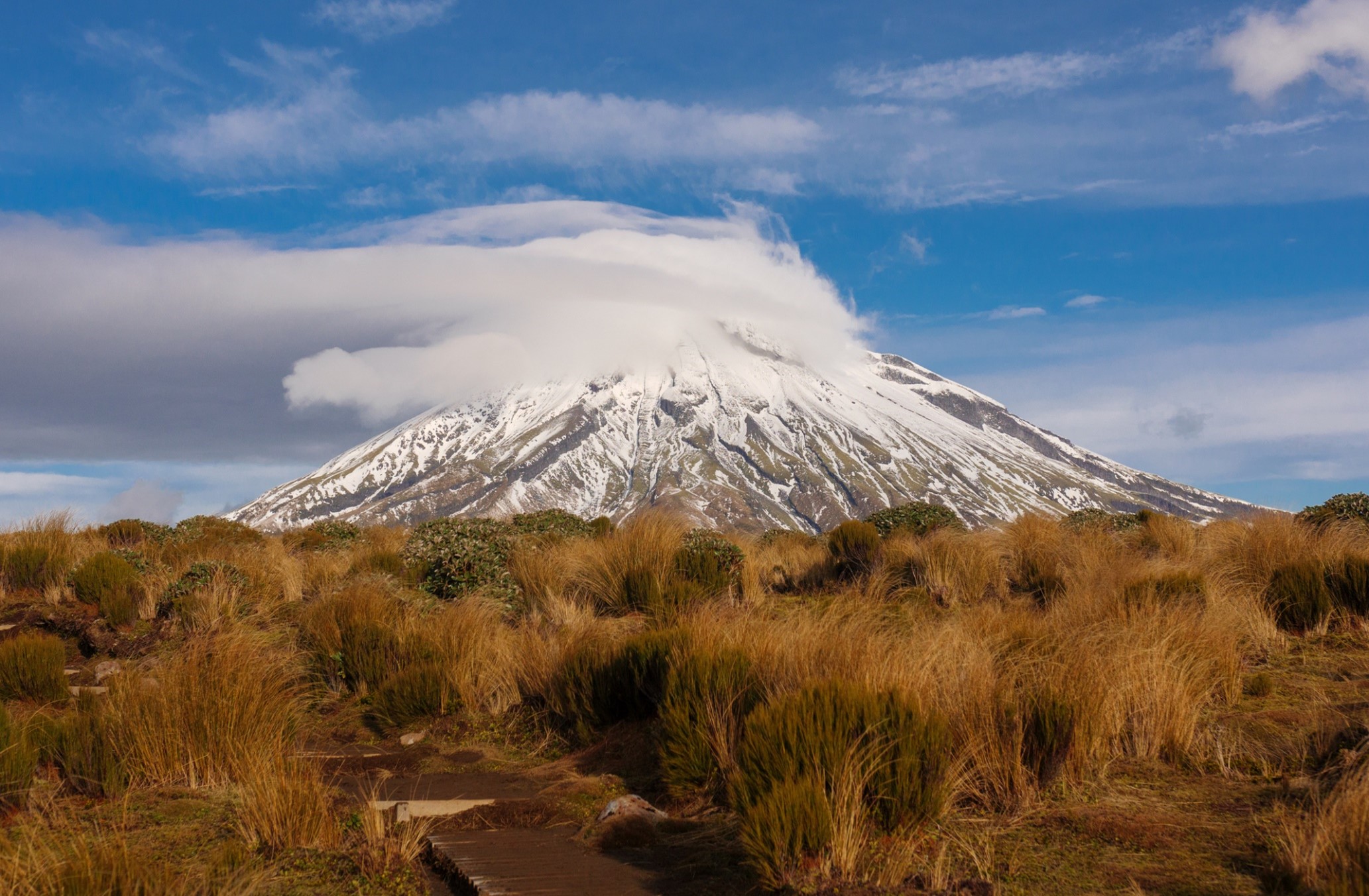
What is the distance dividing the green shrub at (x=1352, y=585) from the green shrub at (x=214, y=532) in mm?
18921

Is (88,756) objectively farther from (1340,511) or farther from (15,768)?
(1340,511)

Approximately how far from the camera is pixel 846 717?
5762 mm

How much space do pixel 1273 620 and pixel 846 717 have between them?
651 cm

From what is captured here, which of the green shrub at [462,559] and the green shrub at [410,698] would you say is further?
the green shrub at [462,559]

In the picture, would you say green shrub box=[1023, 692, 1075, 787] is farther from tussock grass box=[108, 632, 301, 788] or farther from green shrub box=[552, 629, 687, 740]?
tussock grass box=[108, 632, 301, 788]

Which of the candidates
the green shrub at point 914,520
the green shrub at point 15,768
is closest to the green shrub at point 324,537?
the green shrub at point 914,520

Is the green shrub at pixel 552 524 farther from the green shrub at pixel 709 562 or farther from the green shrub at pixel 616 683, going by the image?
the green shrub at pixel 616 683

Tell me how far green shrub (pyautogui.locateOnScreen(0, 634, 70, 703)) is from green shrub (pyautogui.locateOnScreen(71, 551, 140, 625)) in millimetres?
3793

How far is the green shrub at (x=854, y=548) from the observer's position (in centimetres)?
1495

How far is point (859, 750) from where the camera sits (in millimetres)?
Answer: 5539

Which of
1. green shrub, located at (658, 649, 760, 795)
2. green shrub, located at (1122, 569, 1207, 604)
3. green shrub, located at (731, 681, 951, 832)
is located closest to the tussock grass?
green shrub, located at (658, 649, 760, 795)

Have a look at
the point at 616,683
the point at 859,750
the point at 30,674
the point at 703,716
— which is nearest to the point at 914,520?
the point at 616,683

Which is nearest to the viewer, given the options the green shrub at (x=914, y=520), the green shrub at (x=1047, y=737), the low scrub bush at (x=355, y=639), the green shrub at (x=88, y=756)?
the green shrub at (x=1047, y=737)

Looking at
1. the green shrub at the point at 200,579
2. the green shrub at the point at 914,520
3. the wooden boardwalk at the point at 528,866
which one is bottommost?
the wooden boardwalk at the point at 528,866
